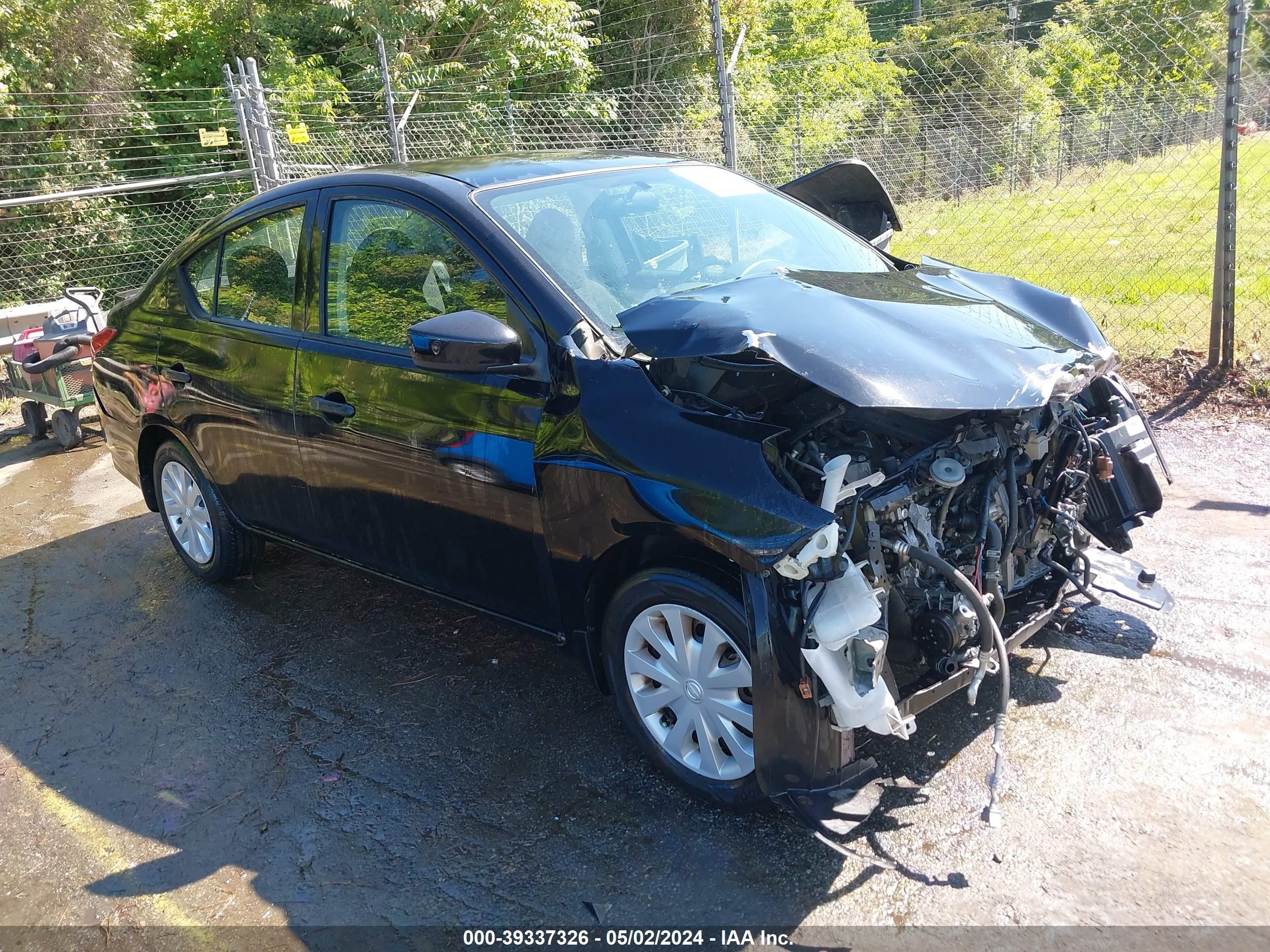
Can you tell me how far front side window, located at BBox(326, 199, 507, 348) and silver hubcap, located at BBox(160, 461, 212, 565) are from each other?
160 centimetres

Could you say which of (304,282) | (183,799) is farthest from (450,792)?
(304,282)

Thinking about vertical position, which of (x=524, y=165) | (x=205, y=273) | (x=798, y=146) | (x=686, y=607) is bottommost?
(x=686, y=607)

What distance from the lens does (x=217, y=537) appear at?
16.2 feet

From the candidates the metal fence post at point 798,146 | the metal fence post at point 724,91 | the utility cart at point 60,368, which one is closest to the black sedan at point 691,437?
the utility cart at point 60,368

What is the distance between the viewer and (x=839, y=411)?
2.91 metres

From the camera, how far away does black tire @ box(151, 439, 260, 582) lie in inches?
192

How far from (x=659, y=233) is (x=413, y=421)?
112 cm

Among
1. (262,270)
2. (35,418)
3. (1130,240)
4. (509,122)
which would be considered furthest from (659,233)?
(509,122)

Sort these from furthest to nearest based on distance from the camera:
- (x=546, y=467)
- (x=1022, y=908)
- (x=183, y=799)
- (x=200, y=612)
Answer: (x=200, y=612)
(x=183, y=799)
(x=546, y=467)
(x=1022, y=908)

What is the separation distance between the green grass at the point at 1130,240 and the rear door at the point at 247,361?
13.7 feet

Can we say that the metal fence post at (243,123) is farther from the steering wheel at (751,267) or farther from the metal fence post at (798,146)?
the metal fence post at (798,146)

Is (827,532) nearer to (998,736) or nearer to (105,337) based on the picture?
(998,736)

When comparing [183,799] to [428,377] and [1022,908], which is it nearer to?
[428,377]

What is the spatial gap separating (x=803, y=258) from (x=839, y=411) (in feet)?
4.20
